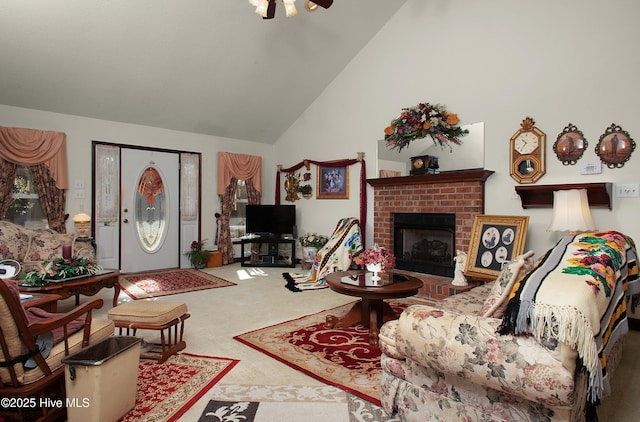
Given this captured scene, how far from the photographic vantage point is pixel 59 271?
361 cm

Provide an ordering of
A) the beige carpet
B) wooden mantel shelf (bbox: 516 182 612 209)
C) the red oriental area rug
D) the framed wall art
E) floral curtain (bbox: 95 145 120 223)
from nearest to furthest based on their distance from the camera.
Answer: the beige carpet < the red oriental area rug < wooden mantel shelf (bbox: 516 182 612 209) < the framed wall art < floral curtain (bbox: 95 145 120 223)

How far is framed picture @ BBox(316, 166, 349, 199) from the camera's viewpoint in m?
6.54

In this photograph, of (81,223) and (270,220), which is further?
(270,220)

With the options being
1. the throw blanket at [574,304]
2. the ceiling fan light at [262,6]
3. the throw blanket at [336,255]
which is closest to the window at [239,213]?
the throw blanket at [336,255]

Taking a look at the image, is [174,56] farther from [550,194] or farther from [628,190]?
[628,190]

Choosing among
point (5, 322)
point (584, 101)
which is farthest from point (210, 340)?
point (584, 101)

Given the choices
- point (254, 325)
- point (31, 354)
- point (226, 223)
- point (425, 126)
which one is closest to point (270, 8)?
point (425, 126)

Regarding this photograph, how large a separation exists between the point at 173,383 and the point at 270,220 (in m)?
4.84

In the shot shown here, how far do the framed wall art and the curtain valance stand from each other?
22.1ft

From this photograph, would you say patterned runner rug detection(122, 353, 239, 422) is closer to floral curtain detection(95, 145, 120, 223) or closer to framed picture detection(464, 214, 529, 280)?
framed picture detection(464, 214, 529, 280)

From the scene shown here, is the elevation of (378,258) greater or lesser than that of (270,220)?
lesser

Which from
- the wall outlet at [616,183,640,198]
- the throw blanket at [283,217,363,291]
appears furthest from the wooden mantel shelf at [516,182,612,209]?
the throw blanket at [283,217,363,291]

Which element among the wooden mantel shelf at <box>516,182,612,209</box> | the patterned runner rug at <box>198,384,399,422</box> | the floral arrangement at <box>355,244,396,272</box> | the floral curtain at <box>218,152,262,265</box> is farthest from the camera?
the floral curtain at <box>218,152,262,265</box>

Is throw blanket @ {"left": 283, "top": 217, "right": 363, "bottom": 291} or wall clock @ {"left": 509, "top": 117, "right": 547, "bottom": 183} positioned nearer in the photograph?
wall clock @ {"left": 509, "top": 117, "right": 547, "bottom": 183}
